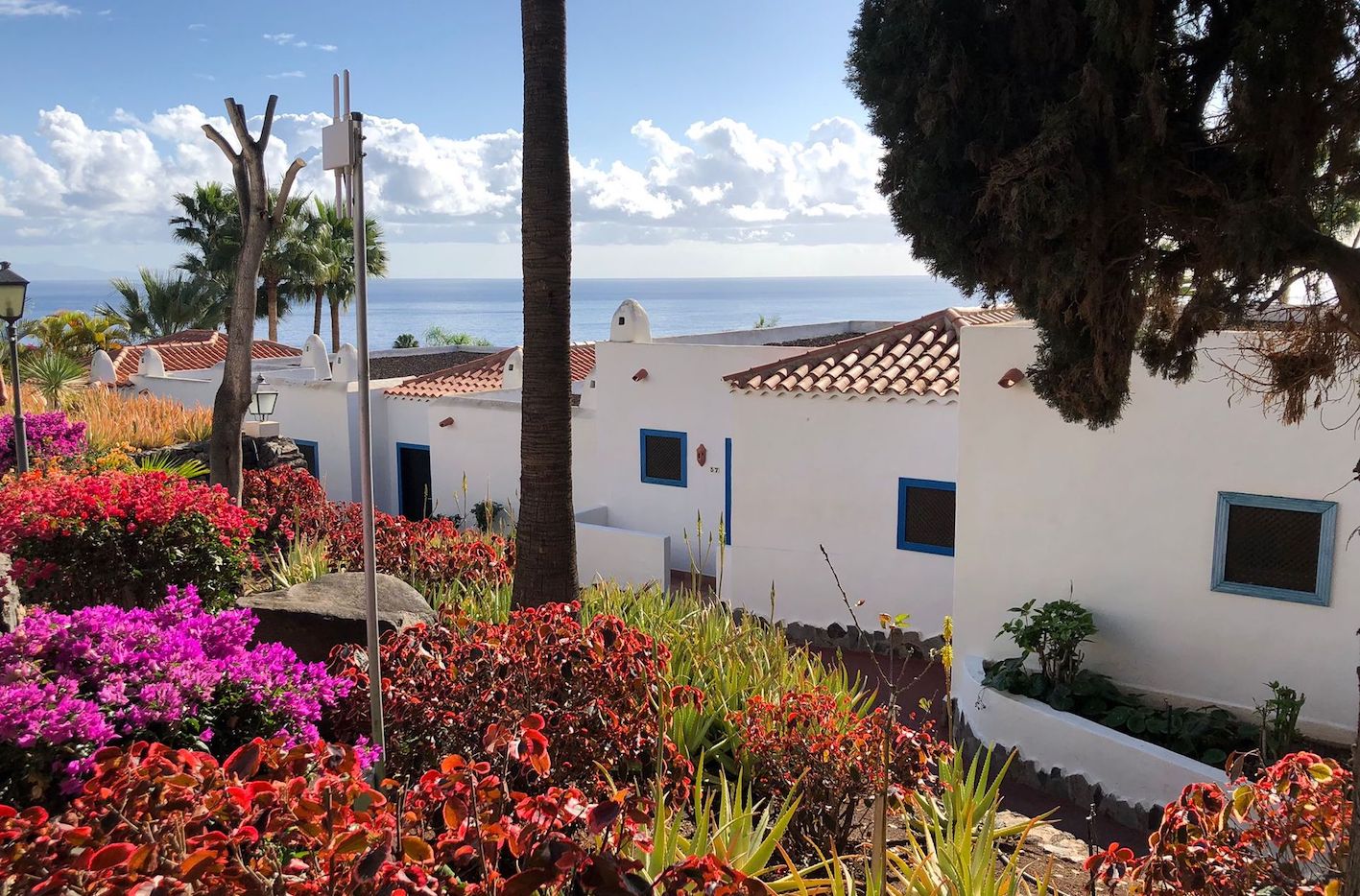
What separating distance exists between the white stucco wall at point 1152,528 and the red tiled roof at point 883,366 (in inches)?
107

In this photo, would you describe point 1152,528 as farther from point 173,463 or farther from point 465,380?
point 465,380

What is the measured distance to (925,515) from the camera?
1292 centimetres

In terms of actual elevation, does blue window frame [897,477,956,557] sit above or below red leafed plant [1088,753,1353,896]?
below

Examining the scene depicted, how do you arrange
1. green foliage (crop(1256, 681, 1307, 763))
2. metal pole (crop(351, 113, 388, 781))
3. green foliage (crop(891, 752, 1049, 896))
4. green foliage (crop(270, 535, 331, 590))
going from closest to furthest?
metal pole (crop(351, 113, 388, 781)), green foliage (crop(891, 752, 1049, 896)), green foliage (crop(1256, 681, 1307, 763)), green foliage (crop(270, 535, 331, 590))

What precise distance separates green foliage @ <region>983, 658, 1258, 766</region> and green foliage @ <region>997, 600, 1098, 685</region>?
110 mm

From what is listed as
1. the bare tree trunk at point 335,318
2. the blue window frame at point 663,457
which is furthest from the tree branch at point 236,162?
the bare tree trunk at point 335,318

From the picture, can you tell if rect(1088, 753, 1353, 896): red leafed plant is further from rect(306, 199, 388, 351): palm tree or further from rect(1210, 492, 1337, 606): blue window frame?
rect(306, 199, 388, 351): palm tree

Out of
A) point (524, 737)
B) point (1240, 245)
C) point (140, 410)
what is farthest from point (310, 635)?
point (140, 410)

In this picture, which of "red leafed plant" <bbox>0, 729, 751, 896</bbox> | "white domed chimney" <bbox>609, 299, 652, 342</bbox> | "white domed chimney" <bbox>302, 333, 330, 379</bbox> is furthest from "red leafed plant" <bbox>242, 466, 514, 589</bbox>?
"white domed chimney" <bbox>302, 333, 330, 379</bbox>

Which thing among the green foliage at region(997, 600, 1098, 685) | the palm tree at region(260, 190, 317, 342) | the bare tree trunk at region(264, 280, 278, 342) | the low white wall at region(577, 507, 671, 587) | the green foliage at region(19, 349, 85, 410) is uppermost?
the palm tree at region(260, 190, 317, 342)

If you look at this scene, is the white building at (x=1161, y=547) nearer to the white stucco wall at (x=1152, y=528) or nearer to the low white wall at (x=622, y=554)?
the white stucco wall at (x=1152, y=528)

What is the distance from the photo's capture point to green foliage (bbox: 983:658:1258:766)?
8312 mm

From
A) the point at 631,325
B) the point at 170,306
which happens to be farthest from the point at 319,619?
the point at 170,306

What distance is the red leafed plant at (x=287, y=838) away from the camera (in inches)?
97.3
